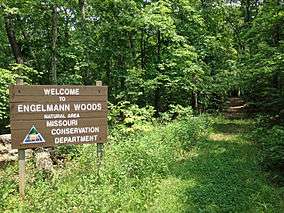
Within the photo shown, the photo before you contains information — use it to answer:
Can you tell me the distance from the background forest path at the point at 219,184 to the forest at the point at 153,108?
3 cm

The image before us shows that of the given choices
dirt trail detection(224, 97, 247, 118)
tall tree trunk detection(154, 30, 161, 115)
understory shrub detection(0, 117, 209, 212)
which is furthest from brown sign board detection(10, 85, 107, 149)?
dirt trail detection(224, 97, 247, 118)

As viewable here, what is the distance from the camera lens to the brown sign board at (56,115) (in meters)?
8.01

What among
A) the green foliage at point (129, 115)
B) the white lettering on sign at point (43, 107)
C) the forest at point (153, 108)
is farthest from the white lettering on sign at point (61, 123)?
the green foliage at point (129, 115)

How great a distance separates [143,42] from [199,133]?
23.0ft

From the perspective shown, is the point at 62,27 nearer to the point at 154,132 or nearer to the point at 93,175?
the point at 154,132

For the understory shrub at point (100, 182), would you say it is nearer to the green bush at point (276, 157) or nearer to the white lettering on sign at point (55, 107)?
the white lettering on sign at point (55, 107)

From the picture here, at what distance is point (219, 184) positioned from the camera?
8.85m

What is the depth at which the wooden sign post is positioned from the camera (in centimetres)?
798

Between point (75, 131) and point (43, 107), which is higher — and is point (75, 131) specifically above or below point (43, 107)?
below

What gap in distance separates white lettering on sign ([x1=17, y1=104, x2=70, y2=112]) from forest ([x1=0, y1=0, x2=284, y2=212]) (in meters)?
1.52

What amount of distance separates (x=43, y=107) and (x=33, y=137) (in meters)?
0.71

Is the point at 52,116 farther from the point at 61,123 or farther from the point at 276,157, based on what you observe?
the point at 276,157

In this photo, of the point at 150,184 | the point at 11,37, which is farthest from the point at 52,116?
the point at 11,37

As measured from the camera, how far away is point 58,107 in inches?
336
